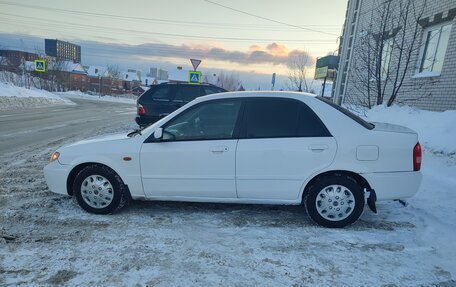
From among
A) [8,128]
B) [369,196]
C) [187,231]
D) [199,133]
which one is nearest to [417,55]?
[369,196]

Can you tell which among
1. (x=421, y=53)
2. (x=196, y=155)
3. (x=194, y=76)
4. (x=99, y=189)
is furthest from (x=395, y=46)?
(x=99, y=189)

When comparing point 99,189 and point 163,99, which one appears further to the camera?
point 163,99

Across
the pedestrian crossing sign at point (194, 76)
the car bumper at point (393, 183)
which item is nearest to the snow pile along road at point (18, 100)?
the pedestrian crossing sign at point (194, 76)

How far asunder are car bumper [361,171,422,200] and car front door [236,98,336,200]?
0.60m

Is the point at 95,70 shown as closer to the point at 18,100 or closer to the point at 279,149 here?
the point at 18,100

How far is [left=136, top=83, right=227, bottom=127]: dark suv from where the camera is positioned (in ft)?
31.4

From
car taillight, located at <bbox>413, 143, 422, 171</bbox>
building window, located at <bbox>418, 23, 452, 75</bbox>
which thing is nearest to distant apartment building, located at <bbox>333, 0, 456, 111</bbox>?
building window, located at <bbox>418, 23, 452, 75</bbox>

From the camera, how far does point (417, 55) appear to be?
412 inches

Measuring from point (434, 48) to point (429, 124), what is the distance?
386cm

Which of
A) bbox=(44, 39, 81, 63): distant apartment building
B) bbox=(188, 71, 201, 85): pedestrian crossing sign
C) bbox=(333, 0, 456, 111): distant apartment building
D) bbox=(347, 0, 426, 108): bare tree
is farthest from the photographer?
bbox=(44, 39, 81, 63): distant apartment building

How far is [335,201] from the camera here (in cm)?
384

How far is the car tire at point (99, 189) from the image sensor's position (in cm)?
409

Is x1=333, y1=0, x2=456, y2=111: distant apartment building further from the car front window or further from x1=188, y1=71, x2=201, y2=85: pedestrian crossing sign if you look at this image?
the car front window

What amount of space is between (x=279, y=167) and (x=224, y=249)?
117 cm
